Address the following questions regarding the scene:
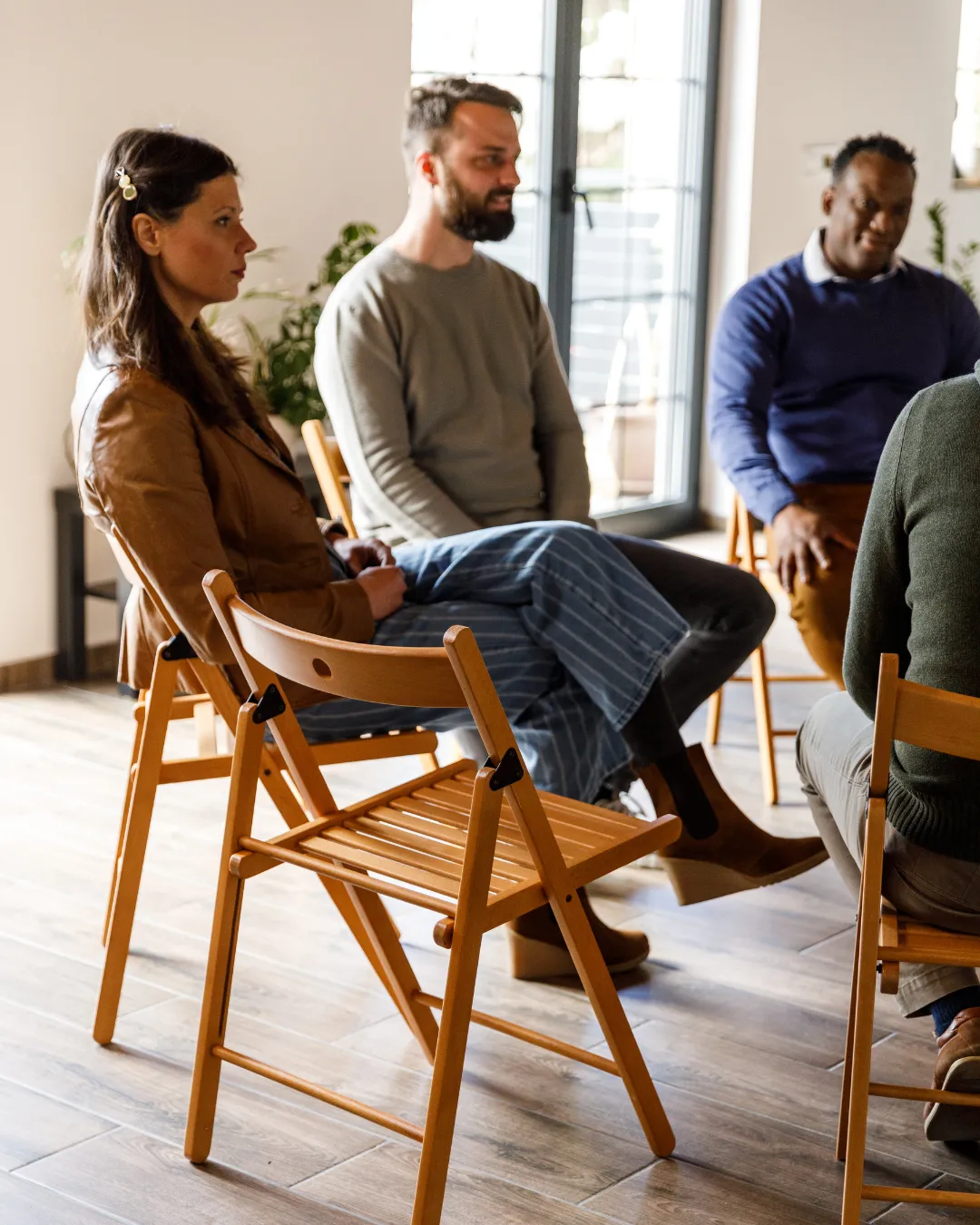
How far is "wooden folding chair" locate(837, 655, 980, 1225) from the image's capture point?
155 cm

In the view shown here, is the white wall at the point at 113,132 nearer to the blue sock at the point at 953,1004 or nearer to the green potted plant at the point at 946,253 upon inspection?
the blue sock at the point at 953,1004

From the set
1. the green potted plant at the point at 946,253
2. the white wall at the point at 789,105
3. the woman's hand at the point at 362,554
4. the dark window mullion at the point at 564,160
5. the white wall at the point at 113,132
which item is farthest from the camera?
the green potted plant at the point at 946,253

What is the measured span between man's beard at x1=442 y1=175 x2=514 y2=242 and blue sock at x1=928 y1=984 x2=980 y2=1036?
176 centimetres

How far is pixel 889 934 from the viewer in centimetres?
178

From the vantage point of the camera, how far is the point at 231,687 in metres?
2.39

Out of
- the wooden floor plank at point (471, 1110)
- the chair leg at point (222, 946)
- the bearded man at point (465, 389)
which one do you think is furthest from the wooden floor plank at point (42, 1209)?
the bearded man at point (465, 389)

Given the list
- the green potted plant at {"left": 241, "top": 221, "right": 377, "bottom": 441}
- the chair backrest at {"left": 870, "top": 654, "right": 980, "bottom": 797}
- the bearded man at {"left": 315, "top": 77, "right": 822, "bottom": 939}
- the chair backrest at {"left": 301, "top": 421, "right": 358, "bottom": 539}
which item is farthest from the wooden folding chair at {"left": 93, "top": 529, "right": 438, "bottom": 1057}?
the green potted plant at {"left": 241, "top": 221, "right": 377, "bottom": 441}

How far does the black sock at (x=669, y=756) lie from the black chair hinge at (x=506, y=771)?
2.51 ft

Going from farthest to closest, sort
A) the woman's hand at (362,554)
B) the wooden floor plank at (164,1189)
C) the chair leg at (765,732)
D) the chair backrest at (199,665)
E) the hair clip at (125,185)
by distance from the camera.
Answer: the chair leg at (765,732), the woman's hand at (362,554), the hair clip at (125,185), the chair backrest at (199,665), the wooden floor plank at (164,1189)

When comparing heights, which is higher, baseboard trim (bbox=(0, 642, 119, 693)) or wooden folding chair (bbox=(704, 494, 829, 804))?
wooden folding chair (bbox=(704, 494, 829, 804))

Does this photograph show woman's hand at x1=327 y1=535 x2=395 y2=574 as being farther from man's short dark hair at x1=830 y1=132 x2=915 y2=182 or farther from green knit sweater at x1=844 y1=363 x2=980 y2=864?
man's short dark hair at x1=830 y1=132 x2=915 y2=182

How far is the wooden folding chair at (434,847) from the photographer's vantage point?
1709mm

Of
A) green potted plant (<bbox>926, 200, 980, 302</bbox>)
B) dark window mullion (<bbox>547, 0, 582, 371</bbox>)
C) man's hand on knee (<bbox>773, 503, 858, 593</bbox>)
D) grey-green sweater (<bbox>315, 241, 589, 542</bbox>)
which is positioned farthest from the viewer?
green potted plant (<bbox>926, 200, 980, 302</bbox>)

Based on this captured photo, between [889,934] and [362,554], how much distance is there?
1285 millimetres
